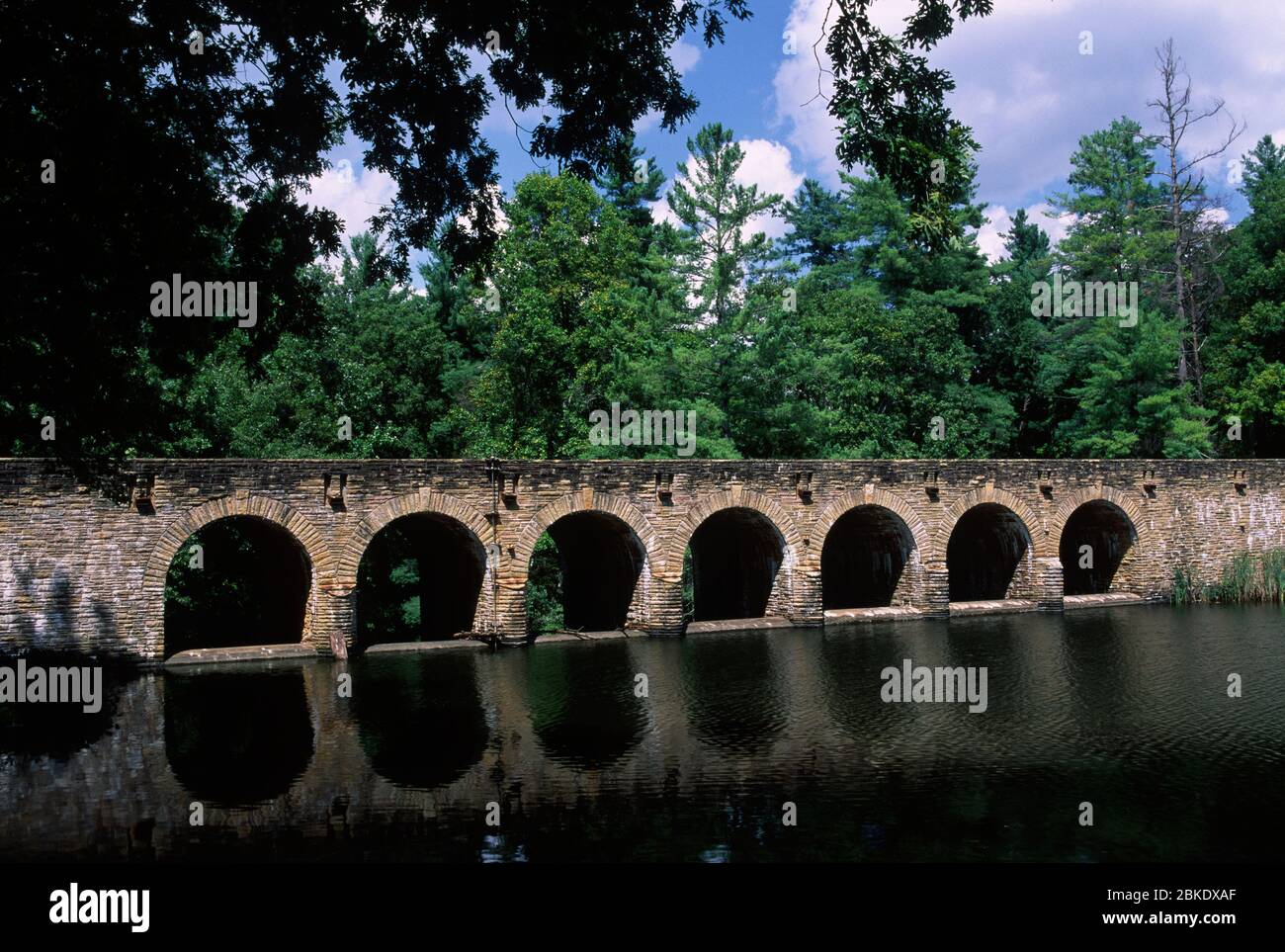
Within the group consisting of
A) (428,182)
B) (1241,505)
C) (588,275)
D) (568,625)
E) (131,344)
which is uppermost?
(588,275)

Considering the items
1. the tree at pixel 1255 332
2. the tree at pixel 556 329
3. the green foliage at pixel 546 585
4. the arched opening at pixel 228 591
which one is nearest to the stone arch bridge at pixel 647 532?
the arched opening at pixel 228 591

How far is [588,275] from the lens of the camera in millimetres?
31594

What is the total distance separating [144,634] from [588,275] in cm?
1793

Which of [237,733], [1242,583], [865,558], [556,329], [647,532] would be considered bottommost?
[237,733]

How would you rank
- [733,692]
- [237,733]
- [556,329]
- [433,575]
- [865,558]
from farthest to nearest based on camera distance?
[556,329] → [865,558] → [433,575] → [733,692] → [237,733]

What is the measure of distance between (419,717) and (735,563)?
43.1 feet

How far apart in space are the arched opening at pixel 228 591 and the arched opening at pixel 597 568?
201 inches

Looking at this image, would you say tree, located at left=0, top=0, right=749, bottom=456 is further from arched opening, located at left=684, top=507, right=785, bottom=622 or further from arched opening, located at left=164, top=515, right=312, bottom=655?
arched opening, located at left=684, top=507, right=785, bottom=622

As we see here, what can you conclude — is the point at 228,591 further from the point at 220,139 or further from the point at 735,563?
the point at 220,139

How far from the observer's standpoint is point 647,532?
21016mm

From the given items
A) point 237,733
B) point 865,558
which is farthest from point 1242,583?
point 237,733
